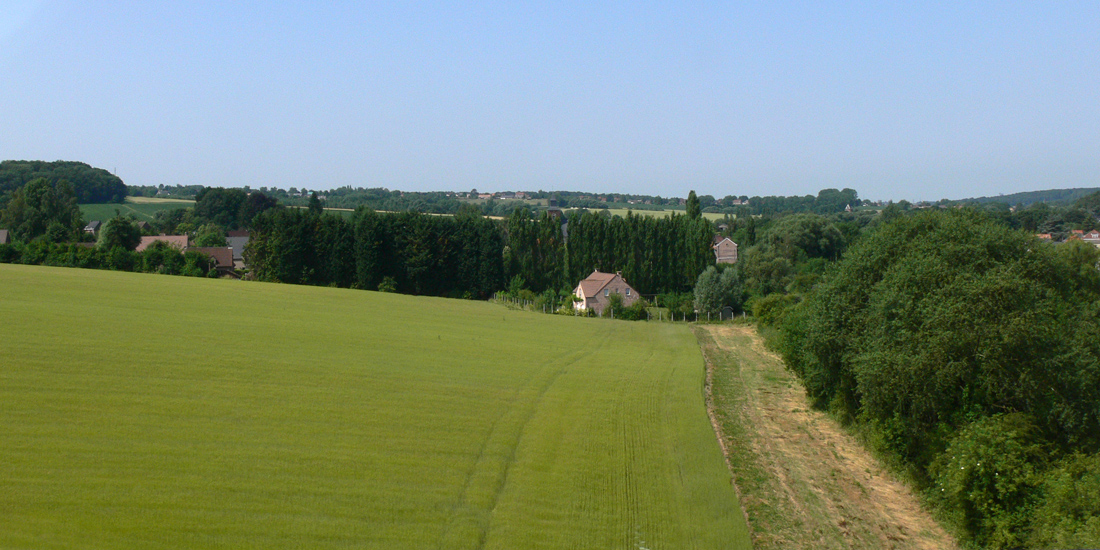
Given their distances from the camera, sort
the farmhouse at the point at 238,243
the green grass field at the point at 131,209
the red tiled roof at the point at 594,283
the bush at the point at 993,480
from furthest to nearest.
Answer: the green grass field at the point at 131,209 → the farmhouse at the point at 238,243 → the red tiled roof at the point at 594,283 → the bush at the point at 993,480

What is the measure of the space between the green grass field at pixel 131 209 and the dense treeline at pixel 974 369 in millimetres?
127396

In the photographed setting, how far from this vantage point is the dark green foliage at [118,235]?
74.2 m

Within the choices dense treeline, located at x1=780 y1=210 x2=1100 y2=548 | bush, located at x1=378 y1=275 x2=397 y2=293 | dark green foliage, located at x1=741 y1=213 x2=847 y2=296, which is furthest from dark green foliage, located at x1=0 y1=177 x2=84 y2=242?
A: dense treeline, located at x1=780 y1=210 x2=1100 y2=548

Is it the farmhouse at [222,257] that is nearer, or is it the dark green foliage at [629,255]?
the dark green foliage at [629,255]

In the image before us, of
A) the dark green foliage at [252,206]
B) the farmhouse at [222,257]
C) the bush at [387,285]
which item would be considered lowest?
the bush at [387,285]

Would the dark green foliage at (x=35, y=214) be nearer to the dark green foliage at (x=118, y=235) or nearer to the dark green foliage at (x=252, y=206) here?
the dark green foliage at (x=118, y=235)

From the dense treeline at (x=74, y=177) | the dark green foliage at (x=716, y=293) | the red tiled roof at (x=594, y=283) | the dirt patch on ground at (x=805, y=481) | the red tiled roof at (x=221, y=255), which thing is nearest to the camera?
the dirt patch on ground at (x=805, y=481)

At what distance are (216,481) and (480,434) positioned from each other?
297 inches

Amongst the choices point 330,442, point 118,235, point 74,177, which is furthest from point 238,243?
point 330,442

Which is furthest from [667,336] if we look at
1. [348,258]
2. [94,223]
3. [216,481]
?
[94,223]

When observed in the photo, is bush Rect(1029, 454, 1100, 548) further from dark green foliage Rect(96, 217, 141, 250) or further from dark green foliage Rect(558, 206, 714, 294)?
dark green foliage Rect(96, 217, 141, 250)

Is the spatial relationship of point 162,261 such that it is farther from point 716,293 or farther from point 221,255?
point 716,293

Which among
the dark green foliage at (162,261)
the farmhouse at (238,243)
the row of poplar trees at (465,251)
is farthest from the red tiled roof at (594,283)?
the farmhouse at (238,243)

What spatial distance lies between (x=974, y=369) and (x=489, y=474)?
13.3m
